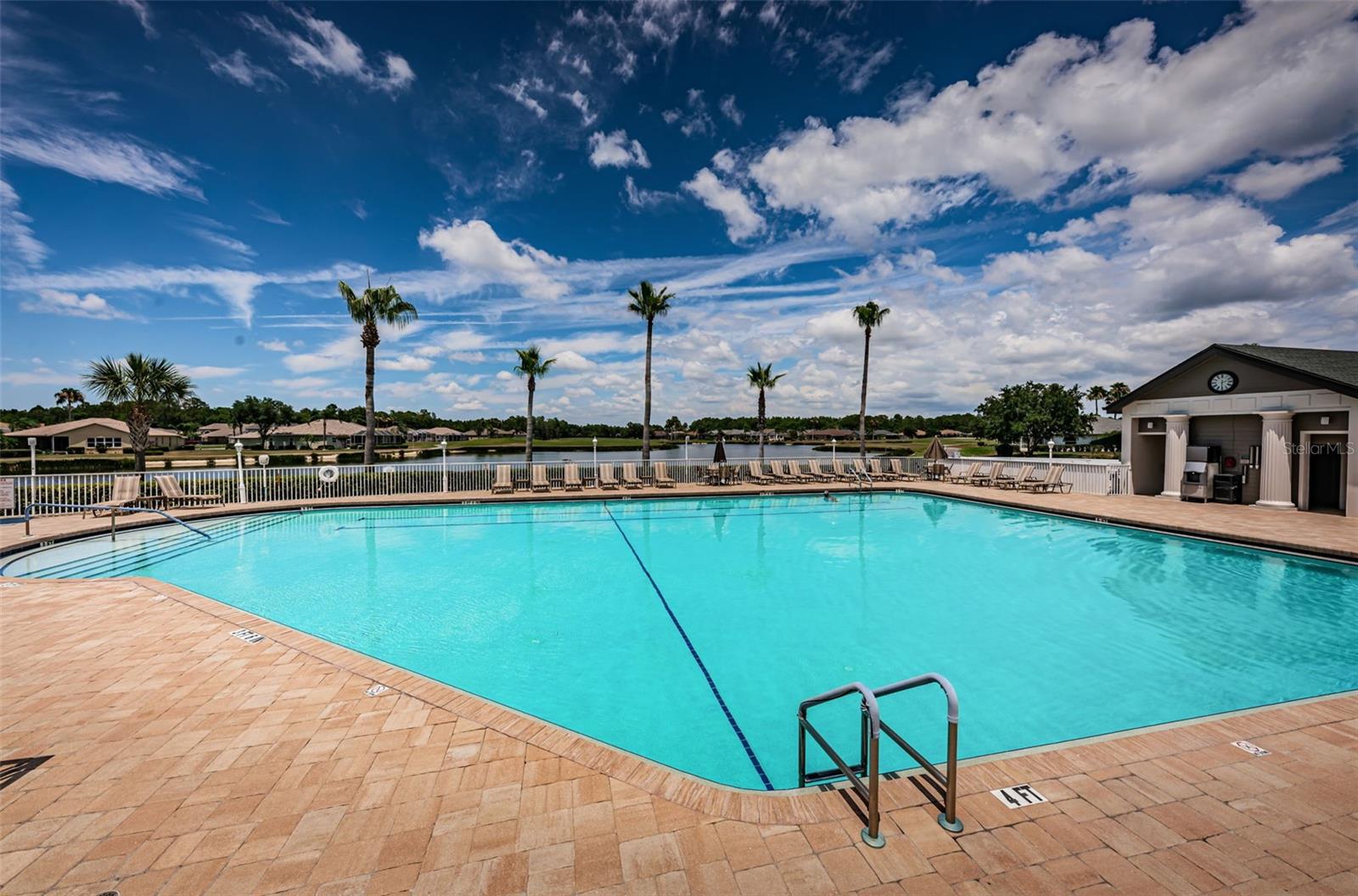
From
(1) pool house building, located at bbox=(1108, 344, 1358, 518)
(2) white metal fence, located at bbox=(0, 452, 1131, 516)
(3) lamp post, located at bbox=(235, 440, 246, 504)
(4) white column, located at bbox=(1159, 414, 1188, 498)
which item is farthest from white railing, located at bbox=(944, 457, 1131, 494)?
(3) lamp post, located at bbox=(235, 440, 246, 504)

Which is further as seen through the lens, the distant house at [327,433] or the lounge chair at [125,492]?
the distant house at [327,433]

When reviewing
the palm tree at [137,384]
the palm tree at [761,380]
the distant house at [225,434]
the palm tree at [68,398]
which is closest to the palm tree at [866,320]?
the palm tree at [761,380]

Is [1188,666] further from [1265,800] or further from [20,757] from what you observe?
[20,757]

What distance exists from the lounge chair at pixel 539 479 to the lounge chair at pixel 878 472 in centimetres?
1191

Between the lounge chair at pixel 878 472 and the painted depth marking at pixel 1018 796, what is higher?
the lounge chair at pixel 878 472

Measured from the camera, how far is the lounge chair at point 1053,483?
53.7ft

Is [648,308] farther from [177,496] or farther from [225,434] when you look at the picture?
[225,434]

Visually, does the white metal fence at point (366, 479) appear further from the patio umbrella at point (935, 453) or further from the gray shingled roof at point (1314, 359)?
the gray shingled roof at point (1314, 359)

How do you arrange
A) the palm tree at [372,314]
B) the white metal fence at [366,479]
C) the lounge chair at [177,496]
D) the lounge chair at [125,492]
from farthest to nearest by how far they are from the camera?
1. the palm tree at [372,314]
2. the white metal fence at [366,479]
3. the lounge chair at [177,496]
4. the lounge chair at [125,492]

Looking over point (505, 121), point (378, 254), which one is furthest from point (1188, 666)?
point (378, 254)

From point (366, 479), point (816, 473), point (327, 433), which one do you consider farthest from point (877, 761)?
point (327, 433)

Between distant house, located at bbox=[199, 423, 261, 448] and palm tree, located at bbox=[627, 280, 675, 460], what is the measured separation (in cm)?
5754

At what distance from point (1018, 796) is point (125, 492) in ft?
57.5

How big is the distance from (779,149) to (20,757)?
16.2 meters
